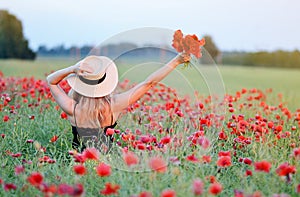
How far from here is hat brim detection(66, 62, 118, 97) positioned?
3.17 metres

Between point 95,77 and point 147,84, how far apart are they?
1.19 ft

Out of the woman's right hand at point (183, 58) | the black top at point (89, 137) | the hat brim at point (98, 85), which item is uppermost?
the woman's right hand at point (183, 58)

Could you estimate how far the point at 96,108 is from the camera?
3.25 m

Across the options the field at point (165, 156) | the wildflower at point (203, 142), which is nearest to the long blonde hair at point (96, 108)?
the field at point (165, 156)

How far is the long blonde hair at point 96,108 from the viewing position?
3252 millimetres

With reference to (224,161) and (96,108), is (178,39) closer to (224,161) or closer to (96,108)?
(96,108)

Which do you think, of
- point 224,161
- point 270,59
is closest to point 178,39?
point 224,161

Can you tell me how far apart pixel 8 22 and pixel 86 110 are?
564 inches

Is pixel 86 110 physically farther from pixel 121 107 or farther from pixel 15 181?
pixel 15 181

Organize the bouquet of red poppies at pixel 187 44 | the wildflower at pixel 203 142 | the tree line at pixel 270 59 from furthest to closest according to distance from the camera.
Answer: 1. the tree line at pixel 270 59
2. the bouquet of red poppies at pixel 187 44
3. the wildflower at pixel 203 142

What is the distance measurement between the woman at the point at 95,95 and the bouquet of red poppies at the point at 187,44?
4 cm

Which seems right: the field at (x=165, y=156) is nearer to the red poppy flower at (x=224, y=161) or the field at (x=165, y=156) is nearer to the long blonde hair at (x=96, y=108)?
the red poppy flower at (x=224, y=161)

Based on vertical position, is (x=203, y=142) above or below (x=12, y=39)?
below

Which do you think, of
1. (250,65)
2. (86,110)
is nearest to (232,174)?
(86,110)
